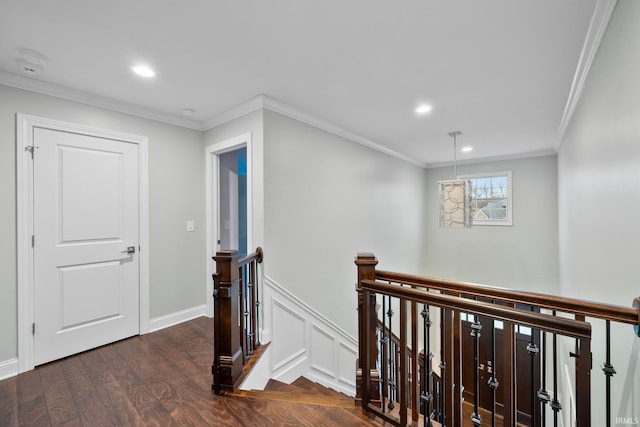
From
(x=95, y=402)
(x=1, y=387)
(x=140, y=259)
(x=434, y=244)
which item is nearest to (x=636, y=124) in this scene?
(x=95, y=402)

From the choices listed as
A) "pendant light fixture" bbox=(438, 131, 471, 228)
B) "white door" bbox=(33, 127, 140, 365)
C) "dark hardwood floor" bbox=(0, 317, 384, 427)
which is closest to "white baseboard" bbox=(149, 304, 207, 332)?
"white door" bbox=(33, 127, 140, 365)

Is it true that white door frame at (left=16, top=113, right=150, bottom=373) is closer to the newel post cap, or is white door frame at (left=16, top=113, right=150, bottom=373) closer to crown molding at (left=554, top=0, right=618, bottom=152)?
the newel post cap

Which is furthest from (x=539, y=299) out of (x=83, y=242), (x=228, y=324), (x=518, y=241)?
(x=518, y=241)

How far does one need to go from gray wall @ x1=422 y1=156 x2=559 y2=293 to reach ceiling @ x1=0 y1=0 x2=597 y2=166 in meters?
2.21

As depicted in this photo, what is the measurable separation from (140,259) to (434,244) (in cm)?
543

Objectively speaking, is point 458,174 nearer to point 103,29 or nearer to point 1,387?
point 103,29

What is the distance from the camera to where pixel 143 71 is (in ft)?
7.27

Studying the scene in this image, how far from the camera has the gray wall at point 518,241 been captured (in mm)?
4906

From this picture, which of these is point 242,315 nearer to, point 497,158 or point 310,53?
point 310,53

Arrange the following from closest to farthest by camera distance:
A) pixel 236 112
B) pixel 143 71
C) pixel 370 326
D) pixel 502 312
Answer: pixel 502 312 → pixel 370 326 → pixel 143 71 → pixel 236 112

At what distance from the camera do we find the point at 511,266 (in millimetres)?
5250

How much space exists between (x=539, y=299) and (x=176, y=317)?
11.0 ft

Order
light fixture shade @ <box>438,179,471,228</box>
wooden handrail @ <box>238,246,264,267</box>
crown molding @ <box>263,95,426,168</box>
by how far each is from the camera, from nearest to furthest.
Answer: wooden handrail @ <box>238,246,264,267</box> → crown molding @ <box>263,95,426,168</box> → light fixture shade @ <box>438,179,471,228</box>

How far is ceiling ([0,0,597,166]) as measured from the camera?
159 cm
